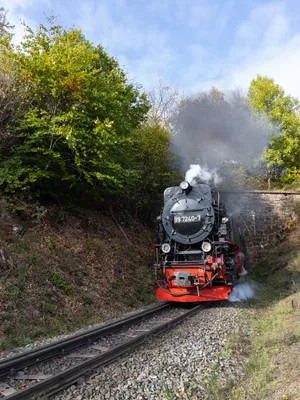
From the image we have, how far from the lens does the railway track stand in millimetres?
3978

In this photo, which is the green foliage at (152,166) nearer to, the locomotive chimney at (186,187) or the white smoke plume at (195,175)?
the white smoke plume at (195,175)

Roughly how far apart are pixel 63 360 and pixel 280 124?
850 inches

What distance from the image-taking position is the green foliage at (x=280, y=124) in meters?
22.5

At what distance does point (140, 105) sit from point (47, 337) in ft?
43.2

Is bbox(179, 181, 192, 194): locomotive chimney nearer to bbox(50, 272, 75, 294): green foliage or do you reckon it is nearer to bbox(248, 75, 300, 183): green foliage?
bbox(50, 272, 75, 294): green foliage

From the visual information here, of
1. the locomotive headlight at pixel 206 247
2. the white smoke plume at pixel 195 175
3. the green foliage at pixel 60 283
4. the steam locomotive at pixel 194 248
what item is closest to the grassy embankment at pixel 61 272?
the green foliage at pixel 60 283

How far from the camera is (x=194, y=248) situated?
10.0 meters

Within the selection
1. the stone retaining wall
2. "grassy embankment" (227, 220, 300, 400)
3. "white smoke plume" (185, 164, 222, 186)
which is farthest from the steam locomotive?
the stone retaining wall

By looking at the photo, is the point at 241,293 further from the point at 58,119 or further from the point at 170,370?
Result: the point at 58,119

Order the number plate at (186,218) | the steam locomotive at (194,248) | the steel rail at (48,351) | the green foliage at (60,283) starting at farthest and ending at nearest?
1. the number plate at (186,218)
2. the steam locomotive at (194,248)
3. the green foliage at (60,283)
4. the steel rail at (48,351)

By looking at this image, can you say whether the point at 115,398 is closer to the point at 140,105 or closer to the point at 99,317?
the point at 99,317

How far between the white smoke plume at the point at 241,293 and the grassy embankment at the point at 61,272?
105 inches

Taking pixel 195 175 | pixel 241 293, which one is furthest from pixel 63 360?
pixel 195 175

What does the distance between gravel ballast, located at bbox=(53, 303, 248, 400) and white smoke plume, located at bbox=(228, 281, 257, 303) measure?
367cm
